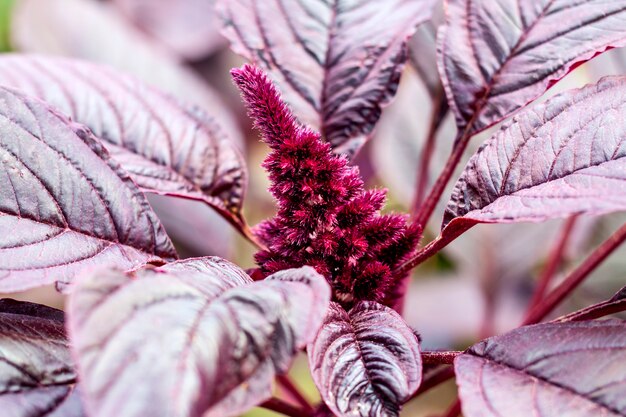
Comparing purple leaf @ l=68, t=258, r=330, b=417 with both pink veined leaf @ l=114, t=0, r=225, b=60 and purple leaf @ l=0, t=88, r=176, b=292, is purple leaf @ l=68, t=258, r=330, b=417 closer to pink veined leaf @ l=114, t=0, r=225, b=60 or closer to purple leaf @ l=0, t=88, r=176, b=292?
purple leaf @ l=0, t=88, r=176, b=292

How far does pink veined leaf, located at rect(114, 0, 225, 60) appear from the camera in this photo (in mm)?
1547

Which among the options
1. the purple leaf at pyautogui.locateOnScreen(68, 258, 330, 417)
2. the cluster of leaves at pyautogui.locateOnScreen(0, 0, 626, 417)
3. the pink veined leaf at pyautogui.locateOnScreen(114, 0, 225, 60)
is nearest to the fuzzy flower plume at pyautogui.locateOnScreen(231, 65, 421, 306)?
the cluster of leaves at pyautogui.locateOnScreen(0, 0, 626, 417)

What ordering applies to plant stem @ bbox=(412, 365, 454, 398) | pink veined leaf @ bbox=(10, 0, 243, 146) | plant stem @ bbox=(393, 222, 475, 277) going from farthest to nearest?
pink veined leaf @ bbox=(10, 0, 243, 146), plant stem @ bbox=(412, 365, 454, 398), plant stem @ bbox=(393, 222, 475, 277)

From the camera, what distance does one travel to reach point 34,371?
49 cm

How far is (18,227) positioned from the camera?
1.80 feet

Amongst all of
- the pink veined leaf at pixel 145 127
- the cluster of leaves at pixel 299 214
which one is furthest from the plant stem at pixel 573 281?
the pink veined leaf at pixel 145 127

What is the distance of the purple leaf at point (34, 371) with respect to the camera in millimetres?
473

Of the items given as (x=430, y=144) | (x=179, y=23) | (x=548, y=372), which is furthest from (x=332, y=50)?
(x=179, y=23)

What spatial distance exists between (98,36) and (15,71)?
0.44m

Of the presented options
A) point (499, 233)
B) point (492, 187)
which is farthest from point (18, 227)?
point (499, 233)

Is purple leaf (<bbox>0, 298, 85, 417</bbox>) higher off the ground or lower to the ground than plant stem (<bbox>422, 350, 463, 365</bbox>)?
higher

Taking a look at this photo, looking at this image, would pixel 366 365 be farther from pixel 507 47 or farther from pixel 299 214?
pixel 507 47

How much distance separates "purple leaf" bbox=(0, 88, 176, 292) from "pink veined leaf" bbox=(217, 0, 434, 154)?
0.75 feet

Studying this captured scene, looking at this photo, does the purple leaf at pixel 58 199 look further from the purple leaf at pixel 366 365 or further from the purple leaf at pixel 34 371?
the purple leaf at pixel 366 365
